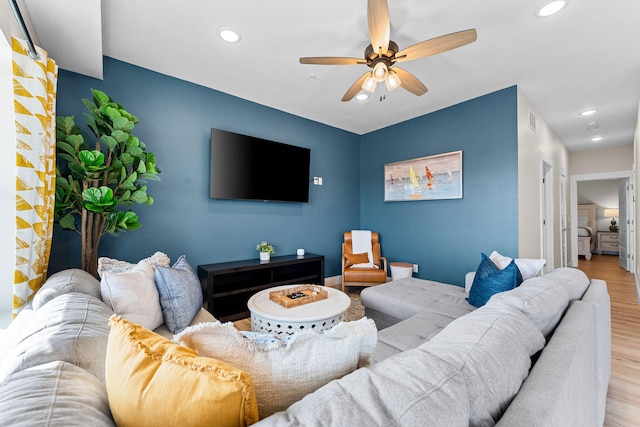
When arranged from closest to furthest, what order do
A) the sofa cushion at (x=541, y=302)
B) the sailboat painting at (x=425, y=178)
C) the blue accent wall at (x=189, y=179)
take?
the sofa cushion at (x=541, y=302) < the blue accent wall at (x=189, y=179) < the sailboat painting at (x=425, y=178)

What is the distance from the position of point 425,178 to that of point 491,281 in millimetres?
2181

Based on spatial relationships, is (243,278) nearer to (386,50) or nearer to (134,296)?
(134,296)

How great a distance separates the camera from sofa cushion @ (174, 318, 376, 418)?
0.62 meters

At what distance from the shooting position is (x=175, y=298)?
170 centimetres

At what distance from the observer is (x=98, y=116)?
2.07 metres

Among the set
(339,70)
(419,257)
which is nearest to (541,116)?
(419,257)

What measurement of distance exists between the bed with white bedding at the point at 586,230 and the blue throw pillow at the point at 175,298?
9462mm

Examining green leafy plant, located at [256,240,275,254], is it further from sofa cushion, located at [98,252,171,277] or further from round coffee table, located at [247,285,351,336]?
sofa cushion, located at [98,252,171,277]

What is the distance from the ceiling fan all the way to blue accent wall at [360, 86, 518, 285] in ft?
4.69

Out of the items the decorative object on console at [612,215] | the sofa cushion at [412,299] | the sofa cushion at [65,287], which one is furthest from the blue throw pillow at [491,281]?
the decorative object on console at [612,215]

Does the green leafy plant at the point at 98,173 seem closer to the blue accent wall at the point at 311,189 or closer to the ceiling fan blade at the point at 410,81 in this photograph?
the blue accent wall at the point at 311,189

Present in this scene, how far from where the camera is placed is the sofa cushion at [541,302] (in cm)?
105

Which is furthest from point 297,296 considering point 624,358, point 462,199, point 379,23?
point 624,358

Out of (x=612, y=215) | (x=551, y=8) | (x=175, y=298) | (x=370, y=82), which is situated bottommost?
(x=175, y=298)
